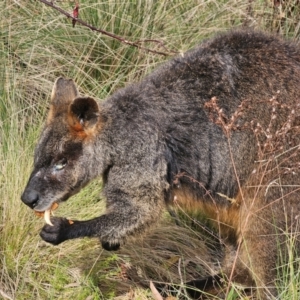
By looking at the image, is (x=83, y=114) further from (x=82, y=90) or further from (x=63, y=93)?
(x=82, y=90)

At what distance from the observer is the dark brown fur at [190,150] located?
5516mm

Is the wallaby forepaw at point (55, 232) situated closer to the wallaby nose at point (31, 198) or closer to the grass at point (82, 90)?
the wallaby nose at point (31, 198)

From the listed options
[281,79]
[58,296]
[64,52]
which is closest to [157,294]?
[58,296]

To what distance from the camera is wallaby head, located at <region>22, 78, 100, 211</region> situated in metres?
5.49

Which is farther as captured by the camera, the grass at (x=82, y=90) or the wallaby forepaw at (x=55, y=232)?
the grass at (x=82, y=90)

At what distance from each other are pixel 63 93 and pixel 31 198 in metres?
0.81

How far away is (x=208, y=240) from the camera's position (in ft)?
22.1

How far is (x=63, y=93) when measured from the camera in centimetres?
585

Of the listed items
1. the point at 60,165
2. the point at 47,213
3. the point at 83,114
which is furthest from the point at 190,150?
the point at 47,213

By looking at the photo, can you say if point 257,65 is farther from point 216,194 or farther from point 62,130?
point 62,130

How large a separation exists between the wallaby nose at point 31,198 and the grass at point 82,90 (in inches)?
25.3

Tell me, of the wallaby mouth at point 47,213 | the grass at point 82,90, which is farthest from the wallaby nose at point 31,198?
the grass at point 82,90

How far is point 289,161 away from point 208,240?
149 cm

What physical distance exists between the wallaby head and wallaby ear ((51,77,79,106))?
0.13 m
